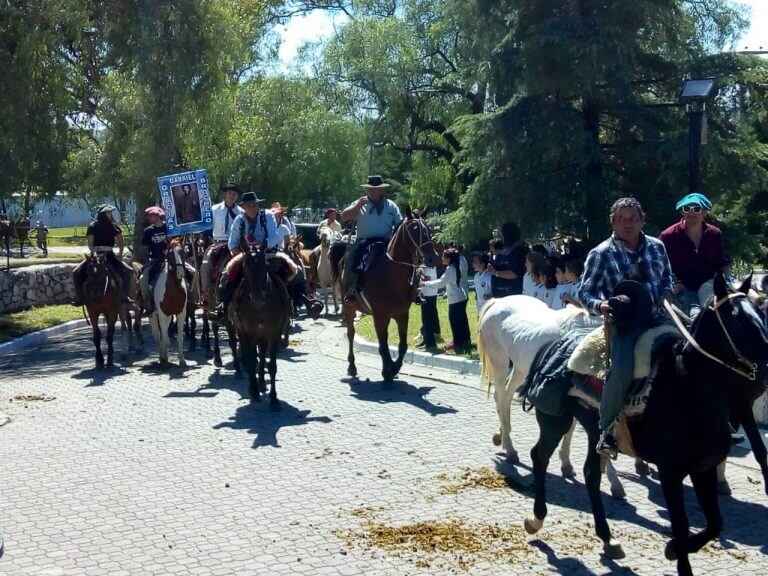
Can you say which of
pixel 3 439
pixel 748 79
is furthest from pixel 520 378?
pixel 748 79

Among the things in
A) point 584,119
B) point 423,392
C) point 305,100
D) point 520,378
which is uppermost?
point 305,100

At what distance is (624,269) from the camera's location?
6.89m

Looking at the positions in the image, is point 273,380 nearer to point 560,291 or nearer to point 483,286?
point 483,286

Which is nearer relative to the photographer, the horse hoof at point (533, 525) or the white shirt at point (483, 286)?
the horse hoof at point (533, 525)

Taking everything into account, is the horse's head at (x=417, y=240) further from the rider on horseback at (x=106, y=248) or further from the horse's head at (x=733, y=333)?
the horse's head at (x=733, y=333)

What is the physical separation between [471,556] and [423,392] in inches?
245

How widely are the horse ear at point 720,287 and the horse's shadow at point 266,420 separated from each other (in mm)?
5721

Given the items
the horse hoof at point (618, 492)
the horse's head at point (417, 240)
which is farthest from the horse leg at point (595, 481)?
the horse's head at point (417, 240)

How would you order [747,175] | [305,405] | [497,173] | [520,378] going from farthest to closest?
[497,173]
[747,175]
[305,405]
[520,378]

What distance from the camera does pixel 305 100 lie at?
131 ft

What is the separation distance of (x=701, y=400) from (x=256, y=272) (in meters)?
7.39

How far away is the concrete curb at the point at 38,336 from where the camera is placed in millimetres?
18797

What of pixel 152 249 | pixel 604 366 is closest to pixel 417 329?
pixel 152 249

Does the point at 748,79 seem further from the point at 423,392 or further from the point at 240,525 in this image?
the point at 240,525
